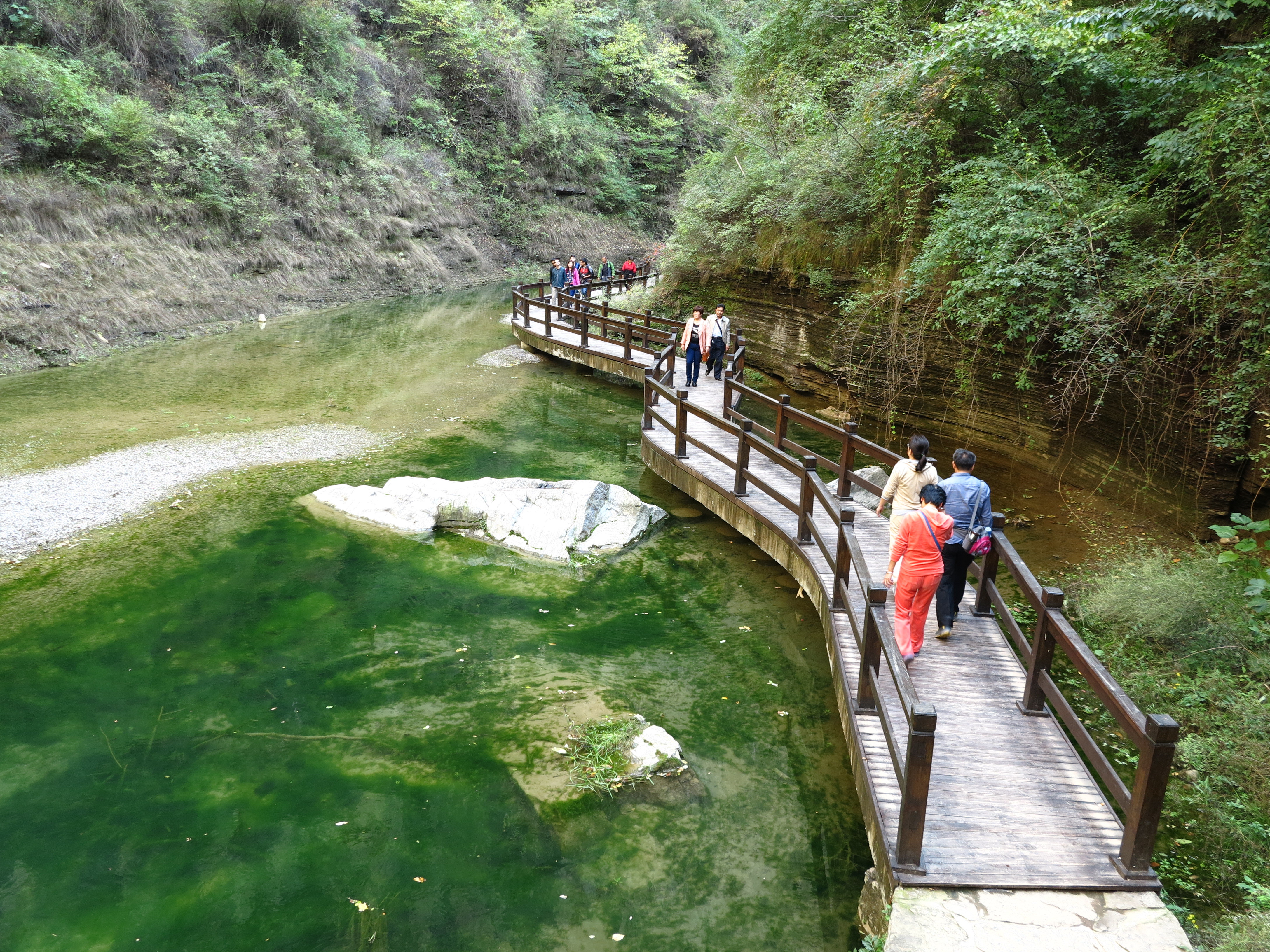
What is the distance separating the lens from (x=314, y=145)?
30734mm

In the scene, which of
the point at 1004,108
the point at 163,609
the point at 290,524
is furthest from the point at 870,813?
the point at 1004,108

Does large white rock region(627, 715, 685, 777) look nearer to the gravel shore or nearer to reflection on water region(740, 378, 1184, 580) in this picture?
reflection on water region(740, 378, 1184, 580)

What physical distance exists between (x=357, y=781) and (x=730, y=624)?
13.6ft

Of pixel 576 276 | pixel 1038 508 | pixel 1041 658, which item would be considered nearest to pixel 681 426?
pixel 1038 508

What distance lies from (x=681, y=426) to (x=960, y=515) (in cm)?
580

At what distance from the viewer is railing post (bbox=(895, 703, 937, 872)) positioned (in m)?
4.16

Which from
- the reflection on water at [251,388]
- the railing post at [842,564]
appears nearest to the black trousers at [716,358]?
the reflection on water at [251,388]

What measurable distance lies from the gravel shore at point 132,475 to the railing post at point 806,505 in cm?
804

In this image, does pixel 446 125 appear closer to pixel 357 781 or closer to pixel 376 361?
pixel 376 361

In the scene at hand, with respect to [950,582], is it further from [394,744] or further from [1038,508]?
[394,744]

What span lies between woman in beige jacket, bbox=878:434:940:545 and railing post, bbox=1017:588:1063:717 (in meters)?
1.14

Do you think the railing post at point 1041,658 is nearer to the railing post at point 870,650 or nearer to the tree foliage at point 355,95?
the railing post at point 870,650

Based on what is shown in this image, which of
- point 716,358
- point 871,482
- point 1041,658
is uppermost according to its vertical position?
point 716,358

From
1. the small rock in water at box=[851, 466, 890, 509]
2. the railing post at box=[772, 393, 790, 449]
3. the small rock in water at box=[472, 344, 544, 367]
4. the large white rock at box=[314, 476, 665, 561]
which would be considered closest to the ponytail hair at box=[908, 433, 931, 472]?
the small rock in water at box=[851, 466, 890, 509]
